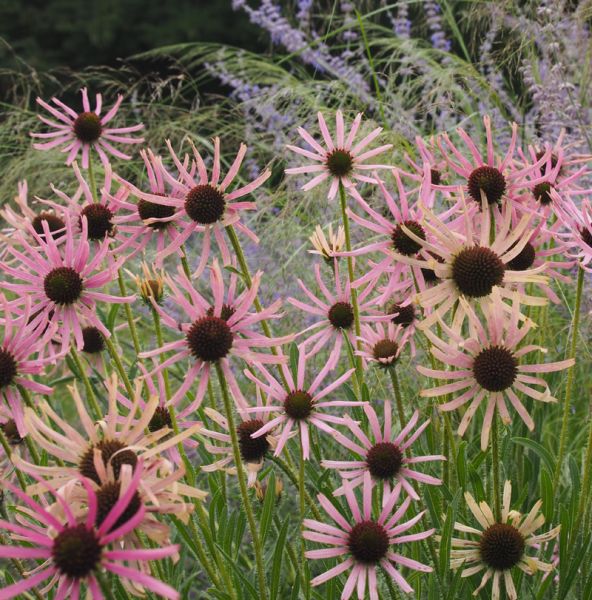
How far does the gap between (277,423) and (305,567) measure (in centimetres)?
22

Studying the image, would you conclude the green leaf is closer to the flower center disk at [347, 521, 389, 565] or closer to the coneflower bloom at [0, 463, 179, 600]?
the flower center disk at [347, 521, 389, 565]

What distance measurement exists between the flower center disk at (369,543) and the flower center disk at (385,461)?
0.46 feet

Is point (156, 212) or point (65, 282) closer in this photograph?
point (65, 282)

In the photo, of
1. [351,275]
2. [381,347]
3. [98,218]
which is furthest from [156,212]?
[381,347]

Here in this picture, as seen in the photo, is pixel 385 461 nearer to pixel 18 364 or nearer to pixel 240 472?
pixel 240 472

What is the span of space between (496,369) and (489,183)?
1.26 ft

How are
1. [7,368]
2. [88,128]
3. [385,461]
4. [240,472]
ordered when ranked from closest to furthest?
[240,472], [7,368], [385,461], [88,128]

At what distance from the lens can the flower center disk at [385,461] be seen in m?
1.29

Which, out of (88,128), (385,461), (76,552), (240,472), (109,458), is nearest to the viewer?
(76,552)

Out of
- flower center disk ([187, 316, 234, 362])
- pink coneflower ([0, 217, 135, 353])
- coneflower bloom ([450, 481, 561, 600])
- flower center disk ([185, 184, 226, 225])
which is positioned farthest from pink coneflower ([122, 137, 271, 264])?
coneflower bloom ([450, 481, 561, 600])

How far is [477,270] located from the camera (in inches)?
44.2

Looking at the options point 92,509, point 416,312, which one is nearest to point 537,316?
point 416,312

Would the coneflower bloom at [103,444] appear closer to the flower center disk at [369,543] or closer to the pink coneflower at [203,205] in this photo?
the flower center disk at [369,543]

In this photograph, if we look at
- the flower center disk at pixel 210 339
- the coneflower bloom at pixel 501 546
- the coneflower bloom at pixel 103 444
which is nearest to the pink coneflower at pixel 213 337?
the flower center disk at pixel 210 339
